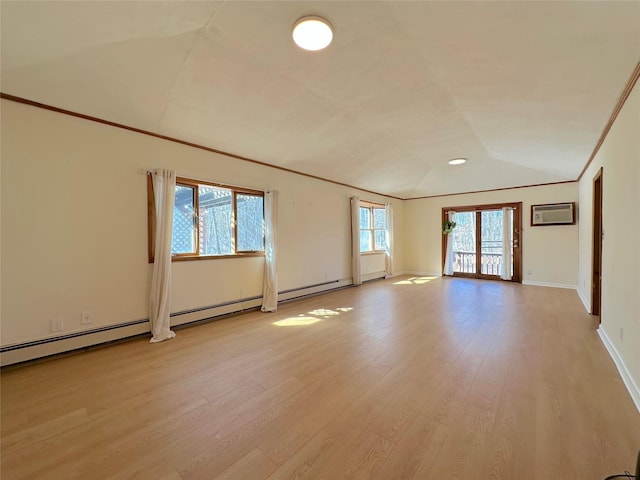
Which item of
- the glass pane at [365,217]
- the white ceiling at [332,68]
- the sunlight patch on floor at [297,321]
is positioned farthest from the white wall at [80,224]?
the glass pane at [365,217]

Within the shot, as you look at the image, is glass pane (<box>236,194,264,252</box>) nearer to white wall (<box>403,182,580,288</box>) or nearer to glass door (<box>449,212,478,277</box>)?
white wall (<box>403,182,580,288</box>)

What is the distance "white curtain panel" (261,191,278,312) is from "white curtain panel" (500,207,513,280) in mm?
5641

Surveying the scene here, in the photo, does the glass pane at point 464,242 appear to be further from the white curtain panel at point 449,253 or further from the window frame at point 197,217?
the window frame at point 197,217

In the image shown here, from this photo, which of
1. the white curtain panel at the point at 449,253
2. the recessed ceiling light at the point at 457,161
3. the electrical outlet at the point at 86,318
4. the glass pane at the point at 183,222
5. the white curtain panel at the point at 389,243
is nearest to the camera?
the electrical outlet at the point at 86,318

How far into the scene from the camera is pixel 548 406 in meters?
1.90

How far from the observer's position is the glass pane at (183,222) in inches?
142

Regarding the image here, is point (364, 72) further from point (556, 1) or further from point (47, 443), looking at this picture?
point (47, 443)

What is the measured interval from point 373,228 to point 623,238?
5238 millimetres

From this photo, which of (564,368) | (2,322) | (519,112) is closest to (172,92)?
(2,322)

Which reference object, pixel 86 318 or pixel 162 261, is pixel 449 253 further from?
pixel 86 318

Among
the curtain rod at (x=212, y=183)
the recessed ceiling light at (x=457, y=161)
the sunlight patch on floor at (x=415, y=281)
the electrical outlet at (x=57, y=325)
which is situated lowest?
the sunlight patch on floor at (x=415, y=281)

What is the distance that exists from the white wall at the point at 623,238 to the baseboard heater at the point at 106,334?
13.6ft

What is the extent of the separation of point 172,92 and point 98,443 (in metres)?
2.88

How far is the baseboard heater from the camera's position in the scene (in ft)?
8.29
